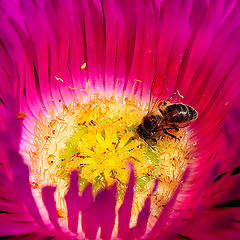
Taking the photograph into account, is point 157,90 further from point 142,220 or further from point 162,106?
point 142,220

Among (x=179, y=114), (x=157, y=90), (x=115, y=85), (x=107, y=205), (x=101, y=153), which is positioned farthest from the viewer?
(x=115, y=85)

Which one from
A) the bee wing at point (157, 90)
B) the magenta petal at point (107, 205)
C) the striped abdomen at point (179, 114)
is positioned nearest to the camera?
the magenta petal at point (107, 205)

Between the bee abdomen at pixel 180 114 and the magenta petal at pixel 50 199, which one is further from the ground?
the bee abdomen at pixel 180 114

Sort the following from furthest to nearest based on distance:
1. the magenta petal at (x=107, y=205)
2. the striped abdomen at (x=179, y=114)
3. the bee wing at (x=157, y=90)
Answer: the bee wing at (x=157, y=90) < the striped abdomen at (x=179, y=114) < the magenta petal at (x=107, y=205)

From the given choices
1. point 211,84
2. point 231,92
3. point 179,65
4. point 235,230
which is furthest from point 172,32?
point 235,230

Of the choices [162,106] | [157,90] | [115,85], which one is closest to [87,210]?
[162,106]

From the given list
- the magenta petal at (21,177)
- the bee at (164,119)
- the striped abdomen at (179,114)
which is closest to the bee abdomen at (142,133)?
the bee at (164,119)

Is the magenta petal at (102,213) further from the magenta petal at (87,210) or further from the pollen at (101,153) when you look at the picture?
the pollen at (101,153)
